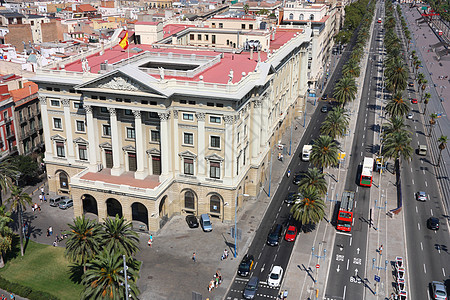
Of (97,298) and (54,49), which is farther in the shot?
Result: (54,49)

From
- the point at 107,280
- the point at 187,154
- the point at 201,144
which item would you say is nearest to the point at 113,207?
the point at 187,154

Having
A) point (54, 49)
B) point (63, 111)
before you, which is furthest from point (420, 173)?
point (54, 49)

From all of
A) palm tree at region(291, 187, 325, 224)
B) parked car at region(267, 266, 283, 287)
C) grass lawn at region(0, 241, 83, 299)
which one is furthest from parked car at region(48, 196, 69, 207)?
parked car at region(267, 266, 283, 287)

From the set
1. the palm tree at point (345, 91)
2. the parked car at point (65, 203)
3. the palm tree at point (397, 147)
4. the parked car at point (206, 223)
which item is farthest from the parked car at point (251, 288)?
the palm tree at point (345, 91)

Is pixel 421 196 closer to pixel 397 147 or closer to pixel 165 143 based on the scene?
pixel 397 147

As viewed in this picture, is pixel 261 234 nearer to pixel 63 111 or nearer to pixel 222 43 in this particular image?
pixel 63 111

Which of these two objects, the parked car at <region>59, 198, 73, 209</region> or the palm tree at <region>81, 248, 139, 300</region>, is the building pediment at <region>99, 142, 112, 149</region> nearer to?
the parked car at <region>59, 198, 73, 209</region>

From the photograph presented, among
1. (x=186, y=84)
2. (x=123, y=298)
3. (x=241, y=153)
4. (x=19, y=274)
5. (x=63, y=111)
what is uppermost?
(x=186, y=84)
